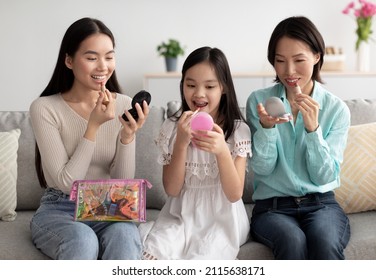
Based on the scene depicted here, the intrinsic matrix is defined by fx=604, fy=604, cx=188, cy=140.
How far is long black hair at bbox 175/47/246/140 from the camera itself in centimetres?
195

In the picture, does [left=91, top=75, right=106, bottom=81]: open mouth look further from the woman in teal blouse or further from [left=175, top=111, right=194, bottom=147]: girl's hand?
the woman in teal blouse

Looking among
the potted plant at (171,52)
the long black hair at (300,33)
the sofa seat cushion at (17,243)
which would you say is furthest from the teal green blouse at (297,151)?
the potted plant at (171,52)

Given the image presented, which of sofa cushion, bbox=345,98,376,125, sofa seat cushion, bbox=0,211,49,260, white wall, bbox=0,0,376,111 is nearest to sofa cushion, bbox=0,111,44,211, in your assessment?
sofa seat cushion, bbox=0,211,49,260

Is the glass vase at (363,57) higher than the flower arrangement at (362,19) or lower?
lower

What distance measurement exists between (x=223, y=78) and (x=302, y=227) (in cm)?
55

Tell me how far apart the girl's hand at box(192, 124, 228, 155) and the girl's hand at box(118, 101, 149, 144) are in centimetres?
17

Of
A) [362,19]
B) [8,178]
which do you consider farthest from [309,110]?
[362,19]

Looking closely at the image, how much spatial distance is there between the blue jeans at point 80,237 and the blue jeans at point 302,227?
1.38ft

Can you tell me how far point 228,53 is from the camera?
5.05 meters

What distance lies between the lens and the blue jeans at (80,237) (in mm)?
1726

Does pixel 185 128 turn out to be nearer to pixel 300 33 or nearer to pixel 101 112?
pixel 101 112

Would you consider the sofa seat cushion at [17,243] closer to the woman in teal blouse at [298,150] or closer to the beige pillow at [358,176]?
the woman in teal blouse at [298,150]

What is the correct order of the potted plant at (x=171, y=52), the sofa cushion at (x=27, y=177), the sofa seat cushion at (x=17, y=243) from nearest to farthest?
the sofa seat cushion at (x=17, y=243) < the sofa cushion at (x=27, y=177) < the potted plant at (x=171, y=52)

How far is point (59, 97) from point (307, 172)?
0.88 m
